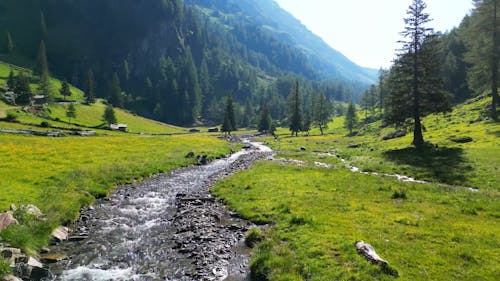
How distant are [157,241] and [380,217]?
45.6ft

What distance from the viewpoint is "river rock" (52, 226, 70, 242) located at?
64.3ft

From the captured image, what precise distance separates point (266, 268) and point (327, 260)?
2827 millimetres

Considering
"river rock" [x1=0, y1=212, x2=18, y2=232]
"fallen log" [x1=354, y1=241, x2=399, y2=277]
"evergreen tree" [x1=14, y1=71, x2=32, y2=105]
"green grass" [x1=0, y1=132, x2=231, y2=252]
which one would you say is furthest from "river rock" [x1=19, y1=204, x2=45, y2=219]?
"evergreen tree" [x1=14, y1=71, x2=32, y2=105]

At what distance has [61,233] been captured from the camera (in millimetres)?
20234

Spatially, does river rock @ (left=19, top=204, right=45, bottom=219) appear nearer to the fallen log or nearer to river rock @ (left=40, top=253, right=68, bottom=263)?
river rock @ (left=40, top=253, right=68, bottom=263)

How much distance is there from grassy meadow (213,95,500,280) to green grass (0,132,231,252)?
11.7 meters

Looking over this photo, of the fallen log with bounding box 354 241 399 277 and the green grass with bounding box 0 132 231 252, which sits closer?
the fallen log with bounding box 354 241 399 277

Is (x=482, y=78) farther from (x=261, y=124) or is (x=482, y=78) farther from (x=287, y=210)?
(x=261, y=124)

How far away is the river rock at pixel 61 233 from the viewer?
1959 centimetres

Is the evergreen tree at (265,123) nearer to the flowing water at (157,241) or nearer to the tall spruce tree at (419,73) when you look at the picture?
the tall spruce tree at (419,73)

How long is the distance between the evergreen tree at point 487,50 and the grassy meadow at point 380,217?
904 inches

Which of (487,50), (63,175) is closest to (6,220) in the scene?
(63,175)

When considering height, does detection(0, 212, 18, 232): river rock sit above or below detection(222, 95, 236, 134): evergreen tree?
below

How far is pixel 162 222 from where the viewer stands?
23.4 metres
